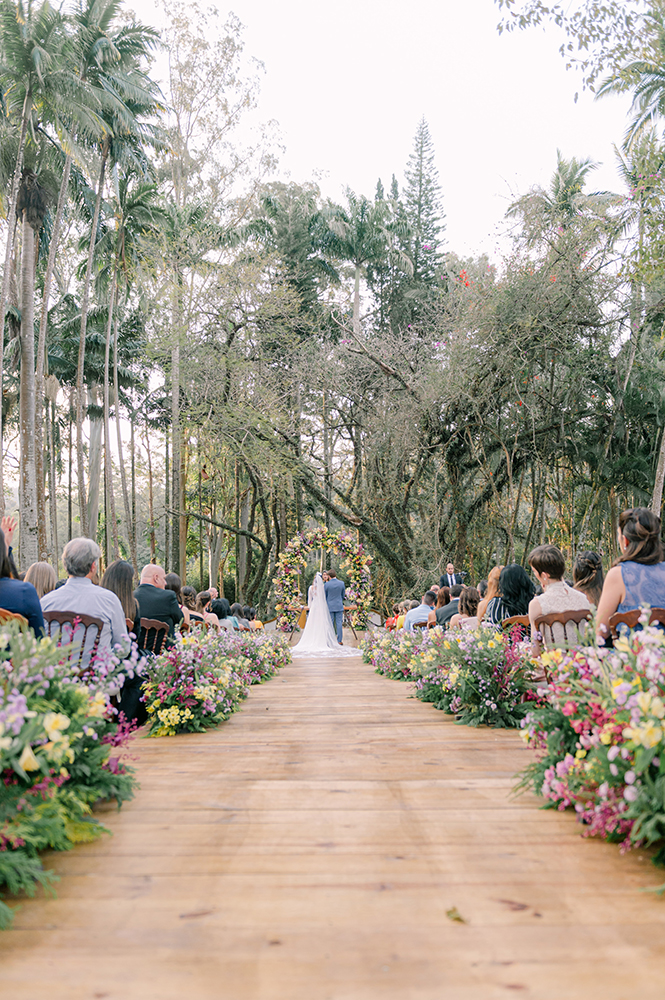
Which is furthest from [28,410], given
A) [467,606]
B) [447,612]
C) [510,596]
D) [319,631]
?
[510,596]

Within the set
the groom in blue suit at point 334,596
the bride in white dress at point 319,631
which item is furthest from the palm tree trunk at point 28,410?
the groom in blue suit at point 334,596

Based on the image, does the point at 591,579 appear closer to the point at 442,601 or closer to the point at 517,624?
the point at 517,624

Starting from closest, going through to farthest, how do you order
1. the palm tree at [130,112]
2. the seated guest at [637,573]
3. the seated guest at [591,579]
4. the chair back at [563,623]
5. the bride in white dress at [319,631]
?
the seated guest at [637,573] < the chair back at [563,623] < the seated guest at [591,579] < the bride in white dress at [319,631] < the palm tree at [130,112]

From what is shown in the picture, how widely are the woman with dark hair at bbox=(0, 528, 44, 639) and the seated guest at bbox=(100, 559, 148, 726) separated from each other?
1161mm

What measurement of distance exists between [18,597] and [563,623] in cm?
274

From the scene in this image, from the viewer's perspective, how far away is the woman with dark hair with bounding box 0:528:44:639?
276cm

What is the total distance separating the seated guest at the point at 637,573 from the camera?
3.07m

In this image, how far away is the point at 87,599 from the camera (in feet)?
11.4

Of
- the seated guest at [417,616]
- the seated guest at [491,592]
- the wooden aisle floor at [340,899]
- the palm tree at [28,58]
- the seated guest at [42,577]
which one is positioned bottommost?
the wooden aisle floor at [340,899]

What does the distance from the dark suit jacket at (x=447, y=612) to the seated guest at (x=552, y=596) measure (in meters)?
2.31

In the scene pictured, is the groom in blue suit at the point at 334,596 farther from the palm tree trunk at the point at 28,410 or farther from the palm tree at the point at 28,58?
the palm tree at the point at 28,58

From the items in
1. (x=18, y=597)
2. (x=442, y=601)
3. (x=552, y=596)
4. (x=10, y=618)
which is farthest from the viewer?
(x=442, y=601)

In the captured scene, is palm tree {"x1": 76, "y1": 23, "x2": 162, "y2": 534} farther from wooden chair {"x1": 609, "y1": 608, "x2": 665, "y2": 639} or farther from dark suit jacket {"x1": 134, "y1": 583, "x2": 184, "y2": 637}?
wooden chair {"x1": 609, "y1": 608, "x2": 665, "y2": 639}

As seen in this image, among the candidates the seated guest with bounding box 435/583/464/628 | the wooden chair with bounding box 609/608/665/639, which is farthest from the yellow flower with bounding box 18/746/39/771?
the seated guest with bounding box 435/583/464/628
